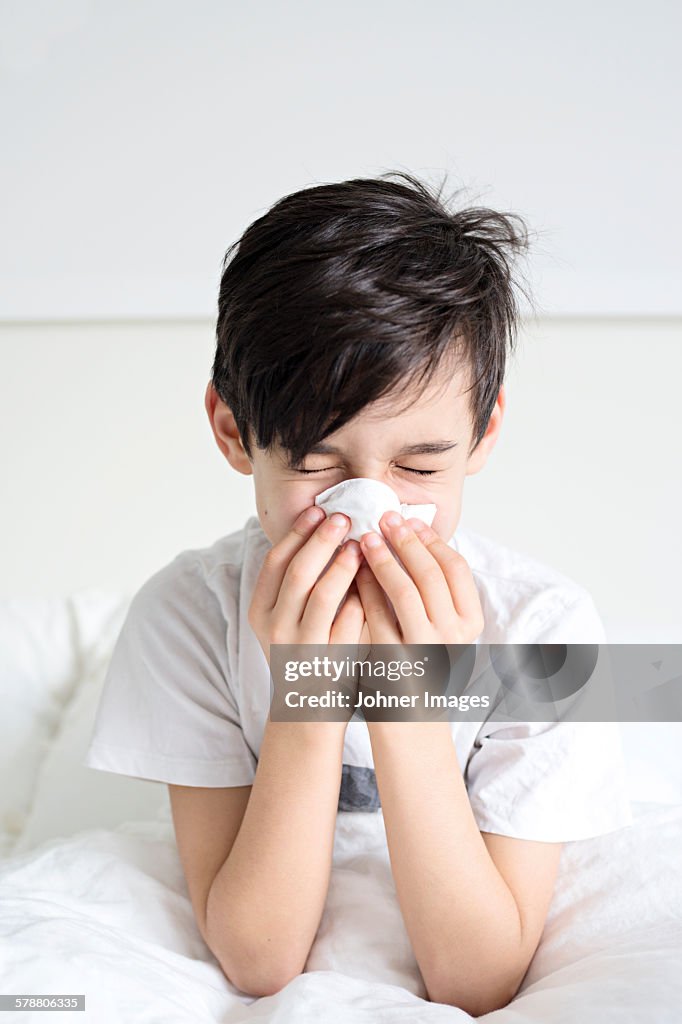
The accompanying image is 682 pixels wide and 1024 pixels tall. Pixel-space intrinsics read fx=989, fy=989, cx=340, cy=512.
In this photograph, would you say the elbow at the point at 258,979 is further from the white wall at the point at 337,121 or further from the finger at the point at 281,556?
the white wall at the point at 337,121

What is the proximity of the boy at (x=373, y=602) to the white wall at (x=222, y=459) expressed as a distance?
80 cm

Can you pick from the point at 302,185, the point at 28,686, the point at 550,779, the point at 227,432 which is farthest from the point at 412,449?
the point at 302,185

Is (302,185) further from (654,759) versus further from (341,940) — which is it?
(341,940)

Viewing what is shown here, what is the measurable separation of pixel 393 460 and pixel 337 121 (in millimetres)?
1012

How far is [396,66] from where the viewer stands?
5.43 ft

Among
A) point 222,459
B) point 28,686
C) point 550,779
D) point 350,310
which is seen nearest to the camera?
point 350,310

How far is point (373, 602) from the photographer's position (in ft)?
3.03

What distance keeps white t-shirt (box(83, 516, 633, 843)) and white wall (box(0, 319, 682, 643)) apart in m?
0.73

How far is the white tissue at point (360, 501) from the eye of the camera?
861 mm

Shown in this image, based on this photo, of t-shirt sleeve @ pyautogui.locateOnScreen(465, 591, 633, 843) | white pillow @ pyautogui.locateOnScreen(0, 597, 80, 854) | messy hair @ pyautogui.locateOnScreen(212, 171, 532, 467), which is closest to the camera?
messy hair @ pyautogui.locateOnScreen(212, 171, 532, 467)

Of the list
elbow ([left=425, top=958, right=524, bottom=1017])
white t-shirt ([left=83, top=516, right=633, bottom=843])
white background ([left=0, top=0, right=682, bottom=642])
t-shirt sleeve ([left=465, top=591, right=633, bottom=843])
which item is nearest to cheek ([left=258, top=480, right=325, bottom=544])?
white t-shirt ([left=83, top=516, right=633, bottom=843])

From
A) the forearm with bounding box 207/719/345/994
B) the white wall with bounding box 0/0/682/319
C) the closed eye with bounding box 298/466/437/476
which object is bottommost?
the forearm with bounding box 207/719/345/994

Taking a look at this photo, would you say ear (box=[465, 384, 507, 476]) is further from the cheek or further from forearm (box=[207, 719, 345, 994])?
forearm (box=[207, 719, 345, 994])

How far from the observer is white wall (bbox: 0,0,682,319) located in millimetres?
1630
